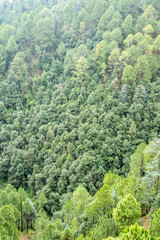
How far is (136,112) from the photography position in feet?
171

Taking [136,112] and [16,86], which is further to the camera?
[16,86]

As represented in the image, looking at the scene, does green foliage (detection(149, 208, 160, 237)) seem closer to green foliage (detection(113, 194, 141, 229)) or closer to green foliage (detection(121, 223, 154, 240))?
green foliage (detection(113, 194, 141, 229))

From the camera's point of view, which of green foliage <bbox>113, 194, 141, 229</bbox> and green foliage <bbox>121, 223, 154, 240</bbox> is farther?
green foliage <bbox>113, 194, 141, 229</bbox>

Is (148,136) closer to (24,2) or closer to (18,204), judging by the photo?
(18,204)

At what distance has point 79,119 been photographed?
57375 millimetres

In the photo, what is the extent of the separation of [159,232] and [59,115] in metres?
Answer: 44.8

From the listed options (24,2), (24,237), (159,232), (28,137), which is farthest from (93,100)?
(24,2)

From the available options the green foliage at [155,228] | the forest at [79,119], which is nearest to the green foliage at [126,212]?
the forest at [79,119]

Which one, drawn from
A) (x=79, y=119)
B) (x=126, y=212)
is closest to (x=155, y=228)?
(x=126, y=212)

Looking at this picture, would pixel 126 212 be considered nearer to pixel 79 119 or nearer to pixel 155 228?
pixel 155 228

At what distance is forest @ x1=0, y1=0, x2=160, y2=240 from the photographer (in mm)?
31172

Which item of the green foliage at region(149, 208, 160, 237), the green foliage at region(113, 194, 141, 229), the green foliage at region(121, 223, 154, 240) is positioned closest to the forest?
the green foliage at region(113, 194, 141, 229)

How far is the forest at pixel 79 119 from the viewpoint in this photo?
3117 centimetres

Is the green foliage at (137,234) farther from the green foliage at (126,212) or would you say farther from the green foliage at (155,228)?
the green foliage at (126,212)
